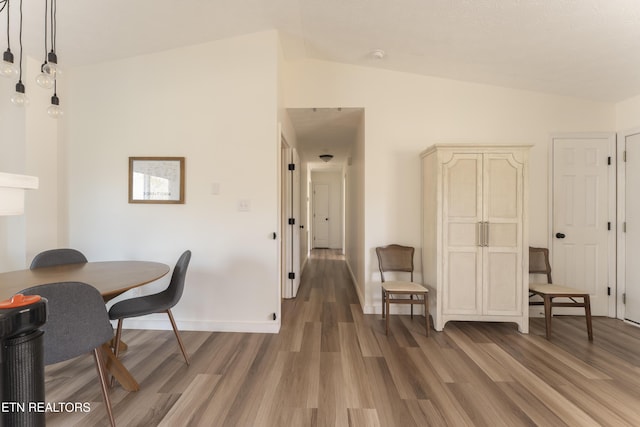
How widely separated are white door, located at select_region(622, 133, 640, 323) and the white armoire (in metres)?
1.34

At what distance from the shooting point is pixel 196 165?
2701 millimetres

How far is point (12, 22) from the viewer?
2084mm

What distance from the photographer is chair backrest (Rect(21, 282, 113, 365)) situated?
1311mm

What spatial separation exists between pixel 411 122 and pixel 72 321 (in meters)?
3.32

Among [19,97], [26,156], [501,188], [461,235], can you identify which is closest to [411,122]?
[501,188]

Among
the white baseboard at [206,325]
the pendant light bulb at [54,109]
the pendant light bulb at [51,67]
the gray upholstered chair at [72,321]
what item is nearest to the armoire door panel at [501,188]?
the white baseboard at [206,325]

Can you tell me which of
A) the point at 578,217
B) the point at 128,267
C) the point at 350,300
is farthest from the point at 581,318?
the point at 128,267

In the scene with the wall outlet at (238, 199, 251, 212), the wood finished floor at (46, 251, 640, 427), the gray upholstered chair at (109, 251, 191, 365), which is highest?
the wall outlet at (238, 199, 251, 212)

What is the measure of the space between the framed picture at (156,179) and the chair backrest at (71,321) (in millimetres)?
1417

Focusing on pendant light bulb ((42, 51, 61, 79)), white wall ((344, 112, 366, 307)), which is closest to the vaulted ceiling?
pendant light bulb ((42, 51, 61, 79))

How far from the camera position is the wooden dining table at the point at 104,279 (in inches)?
63.5

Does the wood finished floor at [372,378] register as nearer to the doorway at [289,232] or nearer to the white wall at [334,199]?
the doorway at [289,232]

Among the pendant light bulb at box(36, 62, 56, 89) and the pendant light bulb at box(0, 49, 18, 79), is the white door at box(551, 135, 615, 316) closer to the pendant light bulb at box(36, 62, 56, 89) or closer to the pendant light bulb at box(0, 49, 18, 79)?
the pendant light bulb at box(36, 62, 56, 89)

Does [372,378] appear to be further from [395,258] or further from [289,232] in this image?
[289,232]
